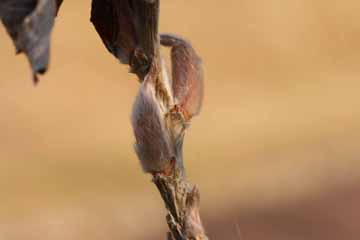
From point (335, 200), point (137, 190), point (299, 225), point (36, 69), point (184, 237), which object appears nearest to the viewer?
point (36, 69)

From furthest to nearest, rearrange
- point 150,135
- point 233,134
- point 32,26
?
1. point 233,134
2. point 150,135
3. point 32,26

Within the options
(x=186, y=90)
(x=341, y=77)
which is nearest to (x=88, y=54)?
(x=341, y=77)

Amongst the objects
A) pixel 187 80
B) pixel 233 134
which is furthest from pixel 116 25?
pixel 233 134

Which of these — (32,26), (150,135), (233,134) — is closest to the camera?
(32,26)

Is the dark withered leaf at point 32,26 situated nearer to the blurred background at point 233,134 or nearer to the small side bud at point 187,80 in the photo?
the small side bud at point 187,80

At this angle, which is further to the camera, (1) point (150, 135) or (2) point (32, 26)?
(1) point (150, 135)

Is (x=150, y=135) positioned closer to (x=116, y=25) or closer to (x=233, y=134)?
(x=116, y=25)

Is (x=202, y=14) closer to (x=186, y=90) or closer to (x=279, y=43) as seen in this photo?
(x=279, y=43)
